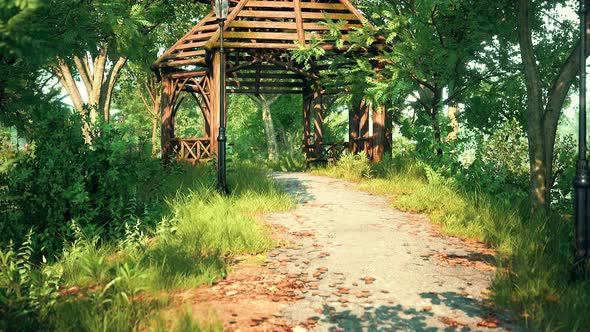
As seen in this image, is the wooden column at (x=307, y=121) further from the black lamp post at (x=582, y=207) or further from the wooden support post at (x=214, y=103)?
the black lamp post at (x=582, y=207)

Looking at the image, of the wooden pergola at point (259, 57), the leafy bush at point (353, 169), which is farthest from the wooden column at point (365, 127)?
the leafy bush at point (353, 169)

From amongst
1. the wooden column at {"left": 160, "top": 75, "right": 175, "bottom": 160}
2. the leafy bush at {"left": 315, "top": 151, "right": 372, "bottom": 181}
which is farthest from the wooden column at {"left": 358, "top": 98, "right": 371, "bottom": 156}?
the wooden column at {"left": 160, "top": 75, "right": 175, "bottom": 160}

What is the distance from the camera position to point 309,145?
2161 cm

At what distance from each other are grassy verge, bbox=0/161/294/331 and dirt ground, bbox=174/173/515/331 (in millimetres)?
406

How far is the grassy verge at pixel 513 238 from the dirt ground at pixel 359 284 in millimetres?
267

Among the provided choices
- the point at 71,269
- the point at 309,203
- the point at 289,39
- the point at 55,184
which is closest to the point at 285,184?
the point at 309,203

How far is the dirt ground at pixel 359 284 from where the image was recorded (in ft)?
16.7

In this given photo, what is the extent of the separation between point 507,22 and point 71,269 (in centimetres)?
1057

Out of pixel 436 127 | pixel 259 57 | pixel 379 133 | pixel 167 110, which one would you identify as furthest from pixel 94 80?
pixel 436 127

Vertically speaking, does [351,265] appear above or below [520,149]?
below

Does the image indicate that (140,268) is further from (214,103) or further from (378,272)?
(214,103)

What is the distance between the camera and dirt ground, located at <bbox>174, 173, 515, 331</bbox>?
201 inches

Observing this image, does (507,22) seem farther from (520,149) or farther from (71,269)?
(71,269)

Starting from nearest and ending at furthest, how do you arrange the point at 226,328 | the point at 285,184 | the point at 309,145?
the point at 226,328
the point at 285,184
the point at 309,145
